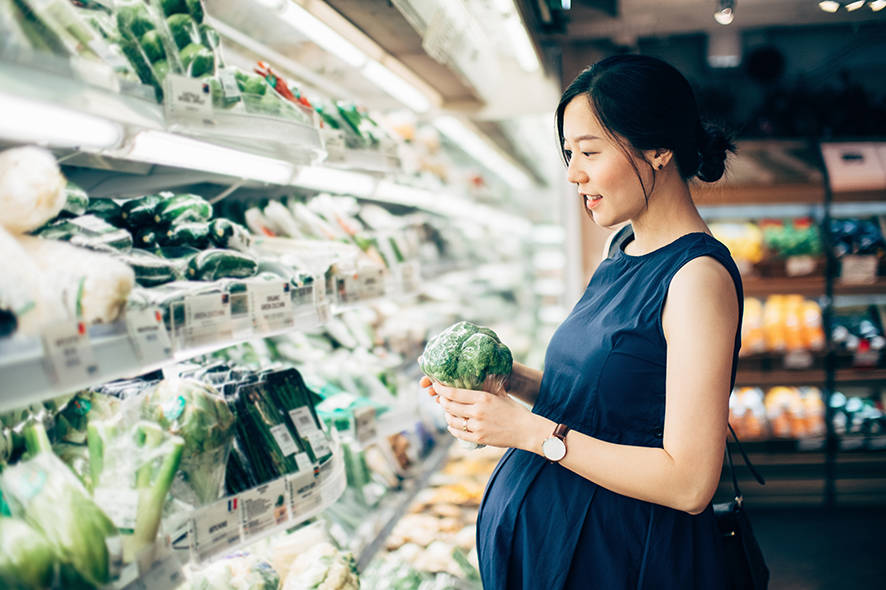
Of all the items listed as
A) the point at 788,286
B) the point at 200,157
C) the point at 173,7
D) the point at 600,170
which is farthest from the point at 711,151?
the point at 788,286

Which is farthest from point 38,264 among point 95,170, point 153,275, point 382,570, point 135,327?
point 382,570

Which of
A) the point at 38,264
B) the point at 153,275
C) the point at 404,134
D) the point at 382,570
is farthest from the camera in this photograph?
the point at 404,134

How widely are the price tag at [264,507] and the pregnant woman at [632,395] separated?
40 cm

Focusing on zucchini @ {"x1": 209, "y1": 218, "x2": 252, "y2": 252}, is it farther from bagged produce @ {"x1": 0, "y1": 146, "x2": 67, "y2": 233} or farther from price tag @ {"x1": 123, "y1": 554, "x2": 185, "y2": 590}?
price tag @ {"x1": 123, "y1": 554, "x2": 185, "y2": 590}

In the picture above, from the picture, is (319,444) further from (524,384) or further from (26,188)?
(26,188)

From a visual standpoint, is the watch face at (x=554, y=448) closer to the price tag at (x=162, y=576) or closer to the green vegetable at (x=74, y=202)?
the price tag at (x=162, y=576)

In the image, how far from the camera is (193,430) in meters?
1.26

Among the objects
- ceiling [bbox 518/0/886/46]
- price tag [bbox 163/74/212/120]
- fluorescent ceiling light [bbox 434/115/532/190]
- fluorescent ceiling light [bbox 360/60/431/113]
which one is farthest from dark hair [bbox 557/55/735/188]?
fluorescent ceiling light [bbox 434/115/532/190]

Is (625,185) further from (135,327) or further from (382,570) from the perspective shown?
(382,570)

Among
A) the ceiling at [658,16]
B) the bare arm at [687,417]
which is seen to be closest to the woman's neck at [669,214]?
the bare arm at [687,417]

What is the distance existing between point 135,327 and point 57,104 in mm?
361

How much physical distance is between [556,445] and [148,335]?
762 millimetres

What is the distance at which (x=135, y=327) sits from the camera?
106 cm

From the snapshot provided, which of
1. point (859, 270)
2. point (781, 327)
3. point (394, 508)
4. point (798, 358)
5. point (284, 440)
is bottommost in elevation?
point (394, 508)
